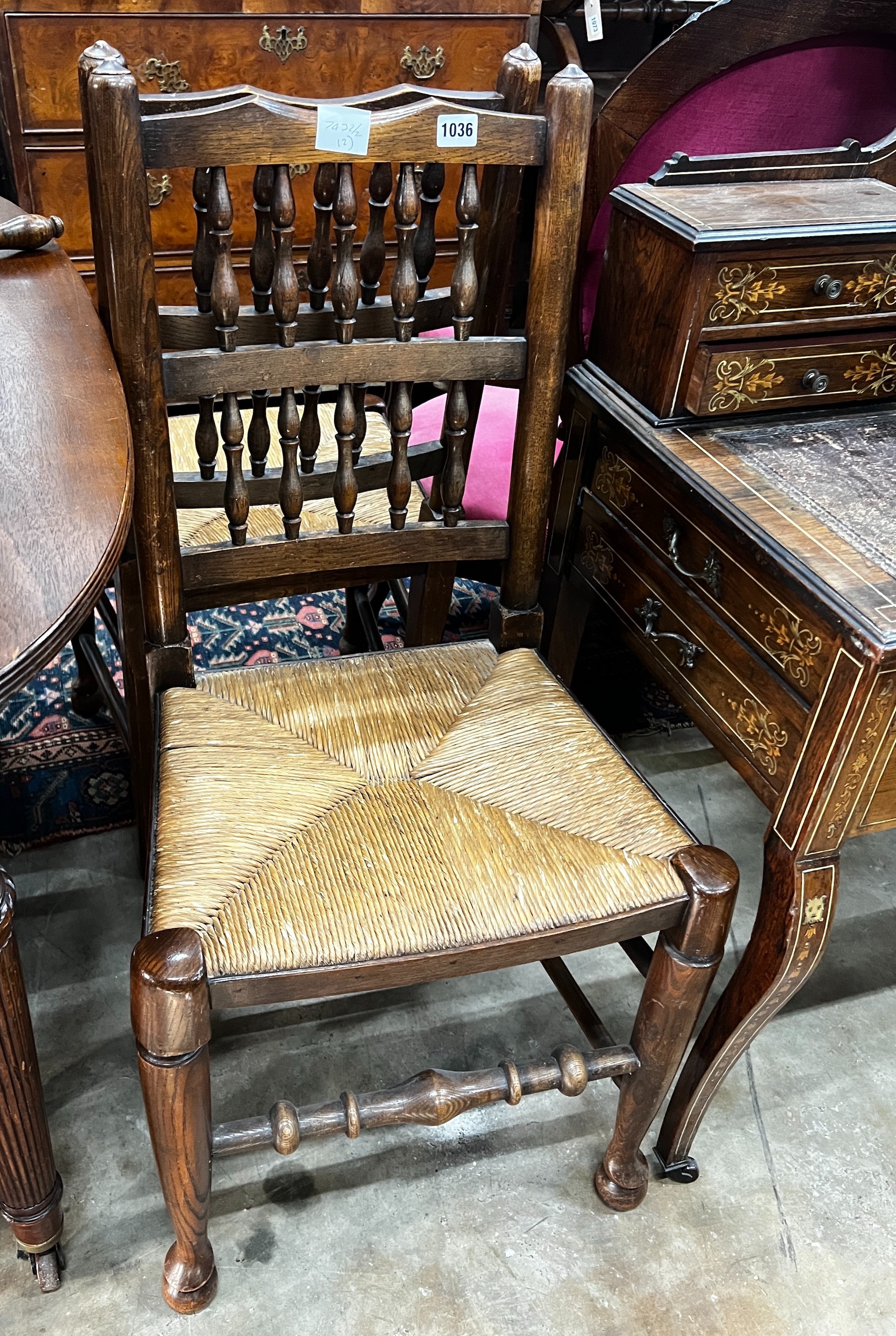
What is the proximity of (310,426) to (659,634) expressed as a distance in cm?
51

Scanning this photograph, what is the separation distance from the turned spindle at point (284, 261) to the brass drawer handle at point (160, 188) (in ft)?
5.28

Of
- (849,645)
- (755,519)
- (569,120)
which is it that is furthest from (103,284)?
(849,645)

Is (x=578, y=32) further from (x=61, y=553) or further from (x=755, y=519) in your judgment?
(x=61, y=553)

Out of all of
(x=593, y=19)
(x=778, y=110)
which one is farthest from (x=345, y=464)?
(x=593, y=19)

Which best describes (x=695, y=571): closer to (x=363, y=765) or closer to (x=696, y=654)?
(x=696, y=654)

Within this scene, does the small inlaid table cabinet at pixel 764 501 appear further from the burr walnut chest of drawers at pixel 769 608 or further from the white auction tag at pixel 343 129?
the white auction tag at pixel 343 129

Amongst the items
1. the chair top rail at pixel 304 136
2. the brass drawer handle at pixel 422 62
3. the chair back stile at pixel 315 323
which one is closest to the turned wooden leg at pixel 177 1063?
the chair back stile at pixel 315 323

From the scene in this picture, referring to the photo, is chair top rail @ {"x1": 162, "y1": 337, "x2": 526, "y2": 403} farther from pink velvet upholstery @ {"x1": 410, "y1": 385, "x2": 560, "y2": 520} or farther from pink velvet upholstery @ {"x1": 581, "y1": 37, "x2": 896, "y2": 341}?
pink velvet upholstery @ {"x1": 581, "y1": 37, "x2": 896, "y2": 341}

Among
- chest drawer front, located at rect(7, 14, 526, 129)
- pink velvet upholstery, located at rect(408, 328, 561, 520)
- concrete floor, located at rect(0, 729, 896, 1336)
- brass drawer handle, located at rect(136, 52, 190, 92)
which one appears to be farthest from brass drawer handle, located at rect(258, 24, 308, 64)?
concrete floor, located at rect(0, 729, 896, 1336)

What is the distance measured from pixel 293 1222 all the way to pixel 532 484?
3.29 ft

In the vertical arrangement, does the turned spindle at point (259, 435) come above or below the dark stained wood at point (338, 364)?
below

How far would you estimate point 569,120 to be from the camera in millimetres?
1166

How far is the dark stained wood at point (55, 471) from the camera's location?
82cm

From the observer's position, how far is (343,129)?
1.11 metres
